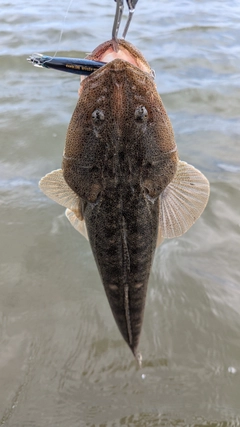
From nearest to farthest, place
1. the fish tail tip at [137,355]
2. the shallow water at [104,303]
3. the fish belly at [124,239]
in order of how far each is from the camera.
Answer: the fish belly at [124,239]
the fish tail tip at [137,355]
the shallow water at [104,303]

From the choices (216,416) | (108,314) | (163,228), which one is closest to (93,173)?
(163,228)

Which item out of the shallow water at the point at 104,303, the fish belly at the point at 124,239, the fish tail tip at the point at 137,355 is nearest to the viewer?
the fish belly at the point at 124,239

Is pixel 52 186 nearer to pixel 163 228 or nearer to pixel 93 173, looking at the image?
pixel 93 173

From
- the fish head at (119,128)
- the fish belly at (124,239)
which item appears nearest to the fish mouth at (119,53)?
the fish head at (119,128)

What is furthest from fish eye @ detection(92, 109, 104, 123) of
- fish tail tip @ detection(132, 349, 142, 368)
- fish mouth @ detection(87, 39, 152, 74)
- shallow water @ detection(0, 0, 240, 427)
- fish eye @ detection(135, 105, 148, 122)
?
fish tail tip @ detection(132, 349, 142, 368)

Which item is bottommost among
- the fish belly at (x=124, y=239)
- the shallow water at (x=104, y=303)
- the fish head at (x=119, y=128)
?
the shallow water at (x=104, y=303)

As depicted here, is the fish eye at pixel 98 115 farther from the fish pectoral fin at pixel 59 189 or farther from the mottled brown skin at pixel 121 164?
the fish pectoral fin at pixel 59 189

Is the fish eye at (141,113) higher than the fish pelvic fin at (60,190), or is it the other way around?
the fish eye at (141,113)
